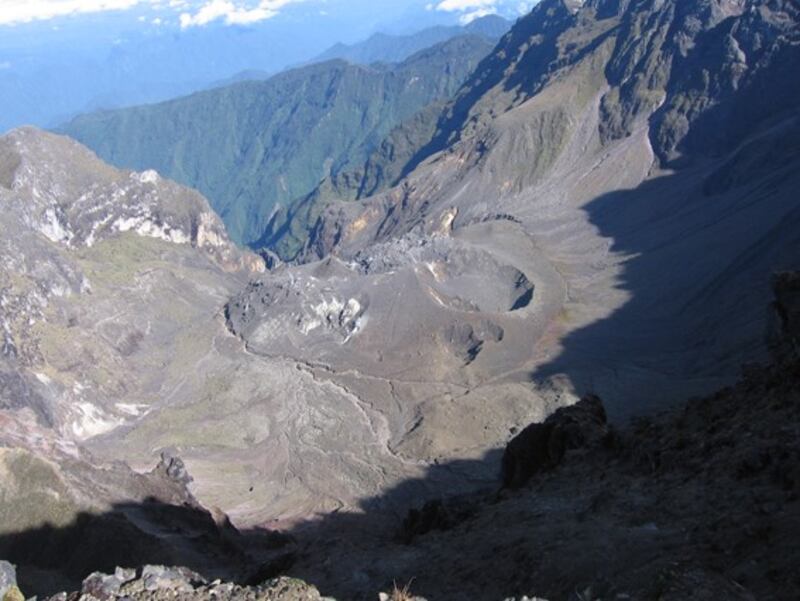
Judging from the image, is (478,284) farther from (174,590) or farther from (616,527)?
(174,590)

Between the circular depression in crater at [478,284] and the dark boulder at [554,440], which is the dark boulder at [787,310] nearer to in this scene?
the dark boulder at [554,440]

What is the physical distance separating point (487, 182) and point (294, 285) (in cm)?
6061

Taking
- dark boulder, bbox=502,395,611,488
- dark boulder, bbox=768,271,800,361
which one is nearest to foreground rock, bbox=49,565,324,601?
dark boulder, bbox=502,395,611,488

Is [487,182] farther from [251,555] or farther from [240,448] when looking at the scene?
[251,555]

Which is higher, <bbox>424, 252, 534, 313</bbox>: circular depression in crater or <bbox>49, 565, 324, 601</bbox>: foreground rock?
<bbox>49, 565, 324, 601</bbox>: foreground rock

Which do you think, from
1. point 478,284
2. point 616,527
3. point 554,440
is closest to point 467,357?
point 478,284

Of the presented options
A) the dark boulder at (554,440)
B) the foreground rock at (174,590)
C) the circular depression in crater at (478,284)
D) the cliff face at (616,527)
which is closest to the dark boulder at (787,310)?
the cliff face at (616,527)

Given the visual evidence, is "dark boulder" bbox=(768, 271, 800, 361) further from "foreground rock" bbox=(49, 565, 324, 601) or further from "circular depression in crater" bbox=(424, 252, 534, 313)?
"circular depression in crater" bbox=(424, 252, 534, 313)

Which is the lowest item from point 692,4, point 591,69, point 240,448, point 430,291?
point 240,448

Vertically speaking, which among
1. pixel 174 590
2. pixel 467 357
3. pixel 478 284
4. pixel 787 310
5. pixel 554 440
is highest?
pixel 174 590

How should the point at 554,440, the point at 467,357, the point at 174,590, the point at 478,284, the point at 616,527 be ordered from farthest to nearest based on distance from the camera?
the point at 478,284, the point at 467,357, the point at 554,440, the point at 616,527, the point at 174,590

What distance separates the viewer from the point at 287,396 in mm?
70812

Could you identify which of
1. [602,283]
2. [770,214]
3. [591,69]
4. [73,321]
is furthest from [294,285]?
[591,69]

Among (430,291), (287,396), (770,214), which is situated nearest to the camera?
(287,396)
